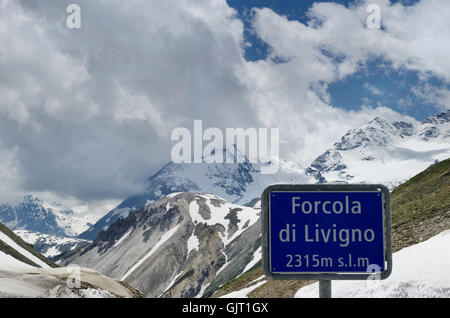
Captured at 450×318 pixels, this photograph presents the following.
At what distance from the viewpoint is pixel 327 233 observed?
462 cm

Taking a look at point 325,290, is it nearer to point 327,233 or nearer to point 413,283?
point 327,233

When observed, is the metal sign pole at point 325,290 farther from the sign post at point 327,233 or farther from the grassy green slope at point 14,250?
the grassy green slope at point 14,250

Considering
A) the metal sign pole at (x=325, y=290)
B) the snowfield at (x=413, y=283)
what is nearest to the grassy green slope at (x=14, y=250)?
the snowfield at (x=413, y=283)

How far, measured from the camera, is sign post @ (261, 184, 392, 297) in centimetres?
459

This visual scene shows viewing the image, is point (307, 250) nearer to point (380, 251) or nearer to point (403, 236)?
point (380, 251)

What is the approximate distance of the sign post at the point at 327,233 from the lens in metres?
4.59

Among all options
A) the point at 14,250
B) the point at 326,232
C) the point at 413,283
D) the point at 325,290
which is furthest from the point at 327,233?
the point at 14,250

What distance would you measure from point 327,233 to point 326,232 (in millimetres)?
16

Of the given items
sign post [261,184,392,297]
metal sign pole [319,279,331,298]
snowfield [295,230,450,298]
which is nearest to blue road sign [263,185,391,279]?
sign post [261,184,392,297]

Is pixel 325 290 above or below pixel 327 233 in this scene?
below

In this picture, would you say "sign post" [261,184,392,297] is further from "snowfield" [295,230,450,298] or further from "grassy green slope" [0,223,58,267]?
"grassy green slope" [0,223,58,267]

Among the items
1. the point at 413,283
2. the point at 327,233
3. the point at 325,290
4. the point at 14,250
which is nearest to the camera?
the point at 325,290
